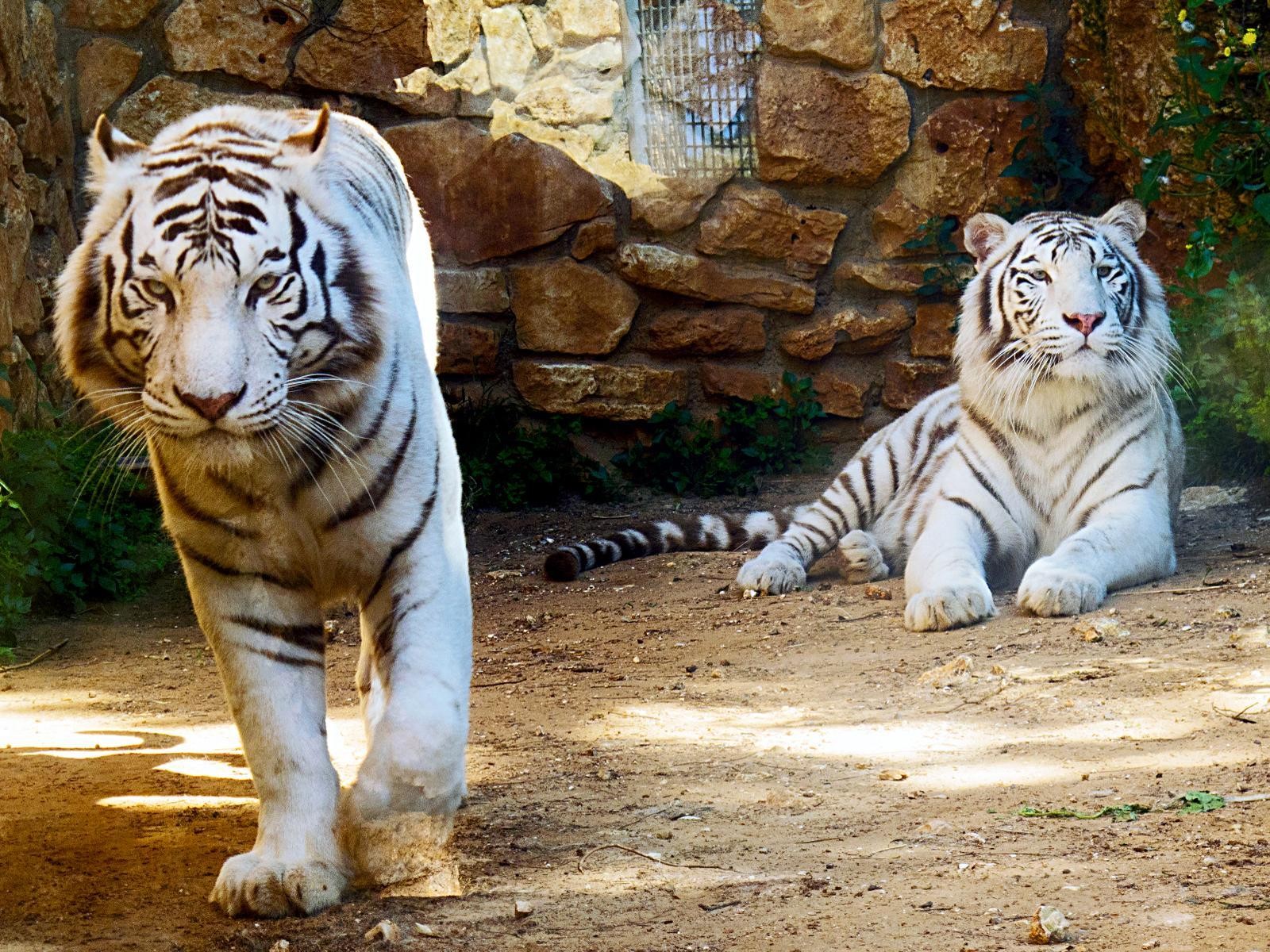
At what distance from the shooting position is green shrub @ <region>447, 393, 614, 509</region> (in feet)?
20.9

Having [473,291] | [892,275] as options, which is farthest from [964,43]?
[473,291]

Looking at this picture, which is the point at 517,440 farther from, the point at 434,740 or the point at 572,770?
the point at 434,740

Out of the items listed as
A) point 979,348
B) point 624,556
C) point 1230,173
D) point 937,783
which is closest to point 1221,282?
point 1230,173

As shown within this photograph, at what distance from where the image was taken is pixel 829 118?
6395 millimetres

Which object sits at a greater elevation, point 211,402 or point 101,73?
point 101,73

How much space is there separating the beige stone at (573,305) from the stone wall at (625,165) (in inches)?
0.4

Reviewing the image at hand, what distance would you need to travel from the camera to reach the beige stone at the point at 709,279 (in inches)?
257

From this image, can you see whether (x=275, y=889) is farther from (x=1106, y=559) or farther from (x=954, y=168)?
(x=954, y=168)

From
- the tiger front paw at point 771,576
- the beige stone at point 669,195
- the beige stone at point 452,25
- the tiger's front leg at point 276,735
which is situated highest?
the beige stone at point 452,25

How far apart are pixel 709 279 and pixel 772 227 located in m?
0.39

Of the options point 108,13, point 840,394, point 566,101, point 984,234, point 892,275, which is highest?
point 108,13

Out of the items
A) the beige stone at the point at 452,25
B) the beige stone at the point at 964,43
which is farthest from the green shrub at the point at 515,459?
the beige stone at the point at 964,43

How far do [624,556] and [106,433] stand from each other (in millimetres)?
2050

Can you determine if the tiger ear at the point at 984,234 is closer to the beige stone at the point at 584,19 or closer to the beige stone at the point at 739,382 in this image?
the beige stone at the point at 739,382
